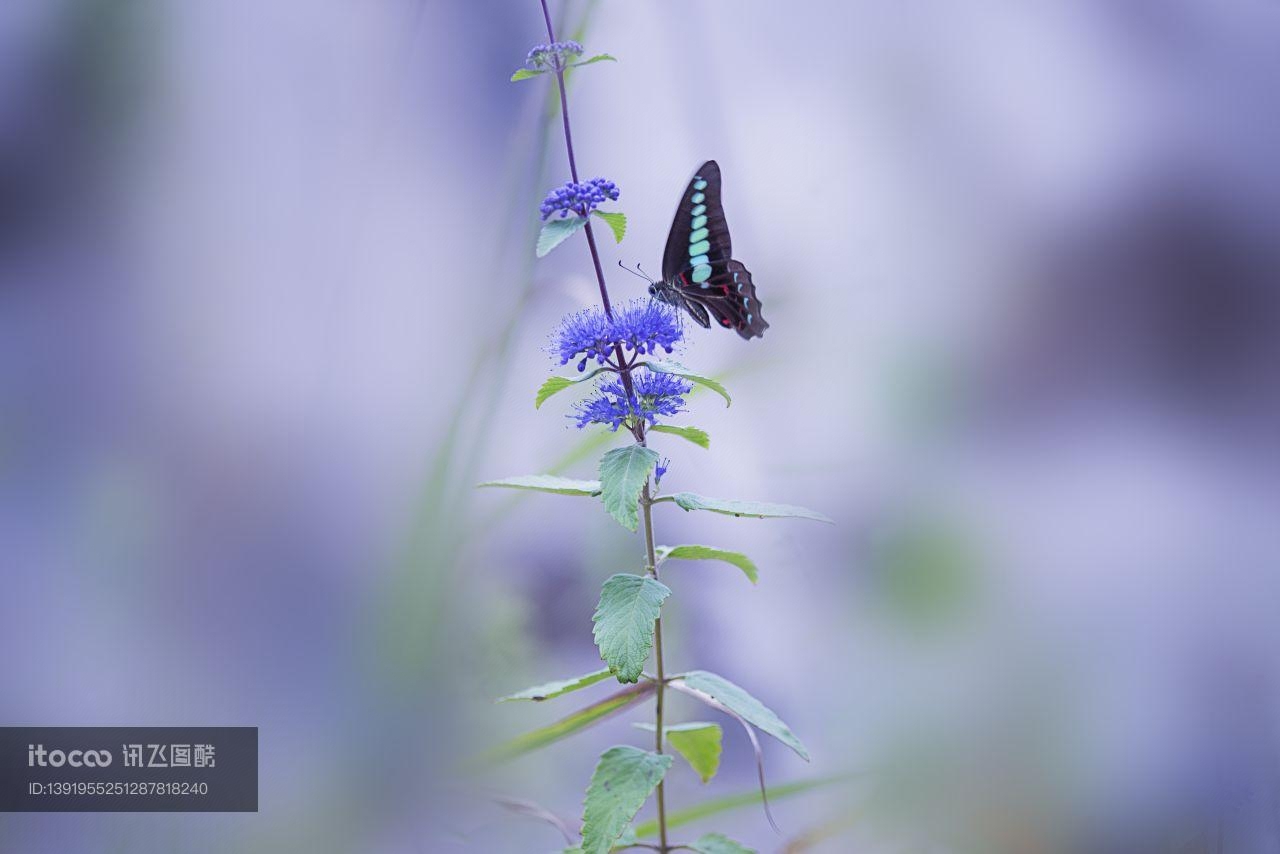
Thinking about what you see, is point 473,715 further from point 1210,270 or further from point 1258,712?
point 1210,270

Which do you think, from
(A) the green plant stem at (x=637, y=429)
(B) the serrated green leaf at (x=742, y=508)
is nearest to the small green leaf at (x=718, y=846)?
(A) the green plant stem at (x=637, y=429)

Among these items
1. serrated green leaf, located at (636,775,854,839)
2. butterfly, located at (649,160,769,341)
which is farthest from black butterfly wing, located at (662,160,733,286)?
serrated green leaf, located at (636,775,854,839)

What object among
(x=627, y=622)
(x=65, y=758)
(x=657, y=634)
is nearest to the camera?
(x=627, y=622)

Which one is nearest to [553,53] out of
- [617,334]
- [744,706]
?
[617,334]

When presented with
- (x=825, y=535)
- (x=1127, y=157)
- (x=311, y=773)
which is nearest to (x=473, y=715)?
(x=311, y=773)

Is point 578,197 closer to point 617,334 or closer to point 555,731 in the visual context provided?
point 617,334

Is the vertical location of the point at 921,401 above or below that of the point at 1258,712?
above
